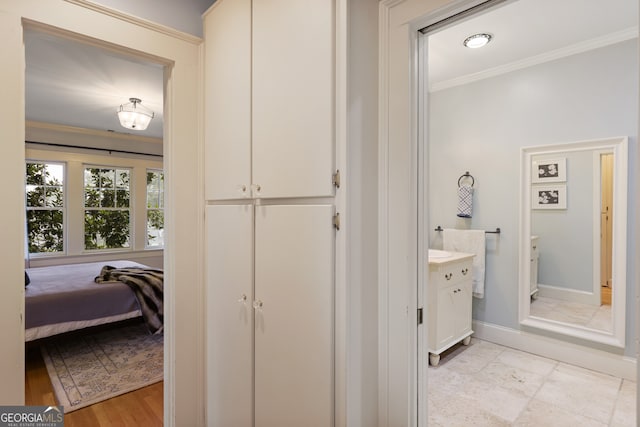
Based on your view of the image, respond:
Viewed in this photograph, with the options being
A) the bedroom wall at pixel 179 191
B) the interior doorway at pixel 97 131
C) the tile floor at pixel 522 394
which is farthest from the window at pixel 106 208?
the tile floor at pixel 522 394

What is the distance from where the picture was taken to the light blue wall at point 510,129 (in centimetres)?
232

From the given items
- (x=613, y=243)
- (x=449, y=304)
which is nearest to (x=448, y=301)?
(x=449, y=304)

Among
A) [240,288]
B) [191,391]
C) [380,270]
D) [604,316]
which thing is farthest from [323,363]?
[604,316]

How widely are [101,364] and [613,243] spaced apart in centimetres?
428

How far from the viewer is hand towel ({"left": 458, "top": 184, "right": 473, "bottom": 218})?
307cm

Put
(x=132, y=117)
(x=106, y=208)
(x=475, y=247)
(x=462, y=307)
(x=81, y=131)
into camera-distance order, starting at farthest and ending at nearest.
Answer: (x=106, y=208), (x=81, y=131), (x=132, y=117), (x=475, y=247), (x=462, y=307)

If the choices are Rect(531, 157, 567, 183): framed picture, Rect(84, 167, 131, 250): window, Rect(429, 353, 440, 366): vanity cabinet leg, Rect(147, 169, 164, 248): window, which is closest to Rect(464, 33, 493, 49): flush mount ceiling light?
Rect(531, 157, 567, 183): framed picture

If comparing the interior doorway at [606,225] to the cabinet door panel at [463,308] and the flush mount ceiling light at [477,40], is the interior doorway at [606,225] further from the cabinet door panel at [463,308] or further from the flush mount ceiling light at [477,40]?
the flush mount ceiling light at [477,40]

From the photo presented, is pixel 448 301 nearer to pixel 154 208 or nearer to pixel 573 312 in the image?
pixel 573 312

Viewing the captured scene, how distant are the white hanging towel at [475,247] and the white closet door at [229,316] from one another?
238 cm

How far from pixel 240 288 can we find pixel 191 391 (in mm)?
692

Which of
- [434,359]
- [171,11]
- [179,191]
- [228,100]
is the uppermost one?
[171,11]

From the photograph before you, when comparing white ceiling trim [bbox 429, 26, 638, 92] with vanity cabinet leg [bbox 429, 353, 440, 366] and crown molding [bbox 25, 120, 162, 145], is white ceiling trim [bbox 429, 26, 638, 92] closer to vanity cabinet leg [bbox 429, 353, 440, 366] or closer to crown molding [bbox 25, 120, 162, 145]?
vanity cabinet leg [bbox 429, 353, 440, 366]

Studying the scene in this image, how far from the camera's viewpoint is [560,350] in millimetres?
2584
